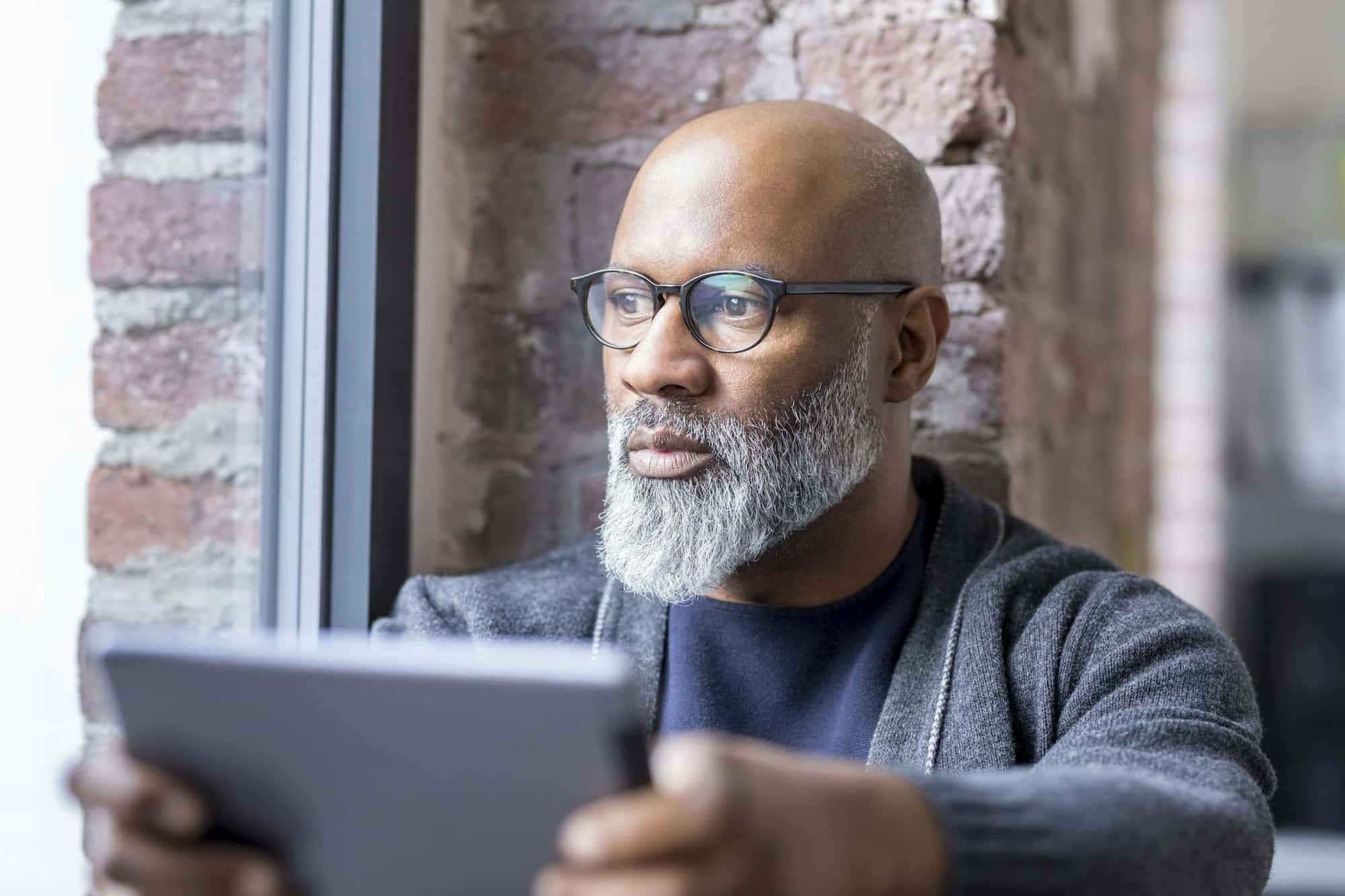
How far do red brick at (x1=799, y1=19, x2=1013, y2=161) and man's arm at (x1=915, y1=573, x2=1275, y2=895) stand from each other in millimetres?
471

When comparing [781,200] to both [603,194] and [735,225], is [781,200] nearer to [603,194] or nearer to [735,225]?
[735,225]

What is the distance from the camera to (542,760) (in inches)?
22.8

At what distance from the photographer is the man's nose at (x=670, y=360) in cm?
106

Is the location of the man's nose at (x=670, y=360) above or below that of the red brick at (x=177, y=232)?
below

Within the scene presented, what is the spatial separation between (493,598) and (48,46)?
55 cm

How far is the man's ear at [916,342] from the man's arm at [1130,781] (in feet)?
0.72

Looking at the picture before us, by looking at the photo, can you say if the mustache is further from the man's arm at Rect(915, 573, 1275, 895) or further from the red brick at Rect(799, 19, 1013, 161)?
the red brick at Rect(799, 19, 1013, 161)

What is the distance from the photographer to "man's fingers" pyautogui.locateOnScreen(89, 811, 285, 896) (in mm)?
628

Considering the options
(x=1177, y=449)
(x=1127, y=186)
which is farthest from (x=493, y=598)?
(x=1177, y=449)

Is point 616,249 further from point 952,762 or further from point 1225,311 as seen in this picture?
point 1225,311

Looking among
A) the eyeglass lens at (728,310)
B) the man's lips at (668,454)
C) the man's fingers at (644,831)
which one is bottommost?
the man's fingers at (644,831)

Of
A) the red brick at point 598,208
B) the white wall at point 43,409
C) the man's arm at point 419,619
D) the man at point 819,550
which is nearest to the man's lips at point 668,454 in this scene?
the man at point 819,550

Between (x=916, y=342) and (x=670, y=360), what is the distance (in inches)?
9.3

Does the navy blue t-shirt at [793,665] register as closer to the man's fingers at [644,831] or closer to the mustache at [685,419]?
the mustache at [685,419]
